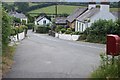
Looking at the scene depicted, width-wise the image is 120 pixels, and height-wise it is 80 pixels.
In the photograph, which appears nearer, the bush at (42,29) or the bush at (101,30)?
the bush at (101,30)

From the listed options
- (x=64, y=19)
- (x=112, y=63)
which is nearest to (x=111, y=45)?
(x=112, y=63)

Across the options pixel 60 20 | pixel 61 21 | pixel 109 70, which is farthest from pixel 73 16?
pixel 109 70

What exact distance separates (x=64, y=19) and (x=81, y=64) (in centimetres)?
3358

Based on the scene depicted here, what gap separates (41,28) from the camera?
160ft

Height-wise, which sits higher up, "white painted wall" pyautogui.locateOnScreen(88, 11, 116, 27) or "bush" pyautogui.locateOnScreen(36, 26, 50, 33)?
"white painted wall" pyautogui.locateOnScreen(88, 11, 116, 27)

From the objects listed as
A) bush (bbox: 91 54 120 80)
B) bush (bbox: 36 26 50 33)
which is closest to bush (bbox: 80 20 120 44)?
bush (bbox: 91 54 120 80)

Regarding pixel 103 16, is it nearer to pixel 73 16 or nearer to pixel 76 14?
pixel 76 14

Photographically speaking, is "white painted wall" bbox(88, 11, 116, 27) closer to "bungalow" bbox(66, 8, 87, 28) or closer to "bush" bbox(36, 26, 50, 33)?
"bungalow" bbox(66, 8, 87, 28)

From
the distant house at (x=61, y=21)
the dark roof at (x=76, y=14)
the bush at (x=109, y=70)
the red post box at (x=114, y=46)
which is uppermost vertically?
the dark roof at (x=76, y=14)

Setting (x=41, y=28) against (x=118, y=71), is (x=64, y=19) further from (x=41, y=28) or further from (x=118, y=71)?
(x=118, y=71)

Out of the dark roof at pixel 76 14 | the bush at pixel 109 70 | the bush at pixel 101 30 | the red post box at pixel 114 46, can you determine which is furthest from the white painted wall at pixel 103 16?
the bush at pixel 109 70

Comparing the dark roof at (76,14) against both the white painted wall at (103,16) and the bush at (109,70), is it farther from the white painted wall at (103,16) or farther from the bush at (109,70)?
the bush at (109,70)

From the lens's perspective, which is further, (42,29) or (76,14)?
(42,29)

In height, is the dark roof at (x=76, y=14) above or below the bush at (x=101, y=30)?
above
